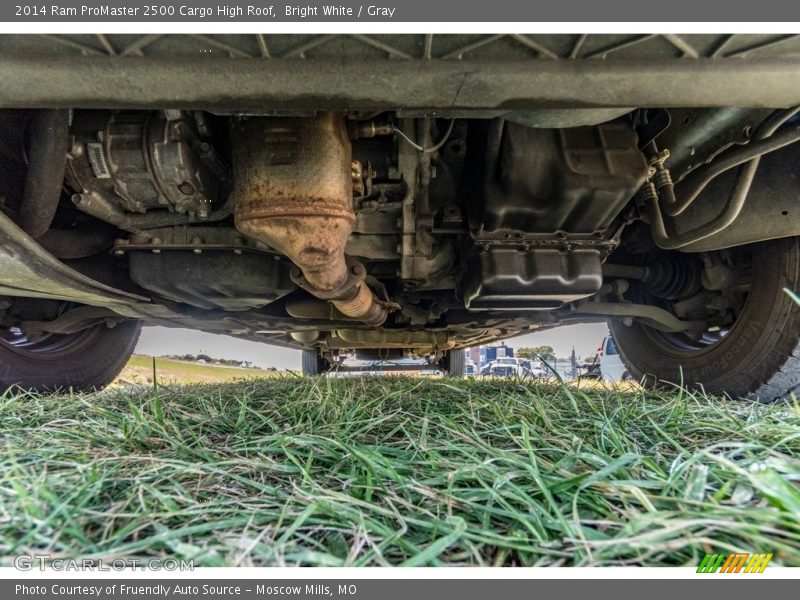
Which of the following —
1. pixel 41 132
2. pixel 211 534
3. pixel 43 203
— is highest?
pixel 41 132

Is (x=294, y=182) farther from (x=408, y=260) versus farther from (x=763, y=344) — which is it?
(x=763, y=344)

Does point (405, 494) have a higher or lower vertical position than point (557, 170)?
lower

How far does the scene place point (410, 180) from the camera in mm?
891

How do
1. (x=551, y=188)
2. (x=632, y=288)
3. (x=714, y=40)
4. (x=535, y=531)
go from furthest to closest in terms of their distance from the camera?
(x=632, y=288) < (x=551, y=188) < (x=714, y=40) < (x=535, y=531)

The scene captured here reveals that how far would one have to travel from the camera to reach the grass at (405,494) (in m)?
0.39

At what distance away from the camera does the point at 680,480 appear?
48 cm

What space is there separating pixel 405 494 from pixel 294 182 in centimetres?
57

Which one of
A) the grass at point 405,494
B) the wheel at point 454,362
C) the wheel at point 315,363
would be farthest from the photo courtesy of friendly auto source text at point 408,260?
the wheel at point 454,362

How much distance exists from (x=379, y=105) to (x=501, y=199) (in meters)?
0.43

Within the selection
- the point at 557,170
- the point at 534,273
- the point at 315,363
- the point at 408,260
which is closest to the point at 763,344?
the point at 534,273

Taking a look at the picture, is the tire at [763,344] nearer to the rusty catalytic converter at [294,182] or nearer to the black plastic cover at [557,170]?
the black plastic cover at [557,170]

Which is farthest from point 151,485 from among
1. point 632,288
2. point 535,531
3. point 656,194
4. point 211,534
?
point 632,288

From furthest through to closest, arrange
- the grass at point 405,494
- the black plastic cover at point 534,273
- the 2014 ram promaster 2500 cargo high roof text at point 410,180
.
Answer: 1. the black plastic cover at point 534,273
2. the 2014 ram promaster 2500 cargo high roof text at point 410,180
3. the grass at point 405,494

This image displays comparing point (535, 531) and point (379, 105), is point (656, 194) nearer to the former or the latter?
point (379, 105)
